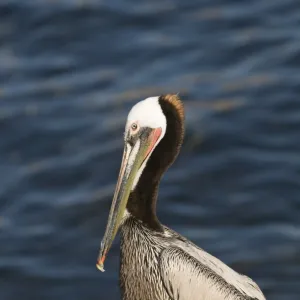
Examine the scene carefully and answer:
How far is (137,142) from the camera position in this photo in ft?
25.6

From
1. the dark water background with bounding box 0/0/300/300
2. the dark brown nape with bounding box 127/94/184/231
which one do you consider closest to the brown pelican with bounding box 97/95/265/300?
the dark brown nape with bounding box 127/94/184/231

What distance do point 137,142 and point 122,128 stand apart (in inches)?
156

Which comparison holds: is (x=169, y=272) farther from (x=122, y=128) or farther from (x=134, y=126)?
(x=122, y=128)

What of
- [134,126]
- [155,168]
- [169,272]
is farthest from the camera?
[155,168]

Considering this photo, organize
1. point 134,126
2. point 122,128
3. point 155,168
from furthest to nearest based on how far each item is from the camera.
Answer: point 122,128 → point 155,168 → point 134,126

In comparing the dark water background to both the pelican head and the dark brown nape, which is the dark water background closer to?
the dark brown nape

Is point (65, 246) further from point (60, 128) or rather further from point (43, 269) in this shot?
point (60, 128)

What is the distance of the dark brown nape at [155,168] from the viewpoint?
796 cm

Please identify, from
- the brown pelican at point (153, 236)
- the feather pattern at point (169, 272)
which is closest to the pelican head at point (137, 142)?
the brown pelican at point (153, 236)

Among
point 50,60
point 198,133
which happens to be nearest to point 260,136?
point 198,133

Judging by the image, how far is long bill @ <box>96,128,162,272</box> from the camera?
7797mm

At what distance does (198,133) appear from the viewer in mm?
11570

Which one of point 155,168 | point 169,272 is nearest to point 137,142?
point 155,168

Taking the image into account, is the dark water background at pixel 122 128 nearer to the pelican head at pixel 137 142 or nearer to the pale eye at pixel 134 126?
the pelican head at pixel 137 142
